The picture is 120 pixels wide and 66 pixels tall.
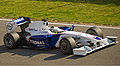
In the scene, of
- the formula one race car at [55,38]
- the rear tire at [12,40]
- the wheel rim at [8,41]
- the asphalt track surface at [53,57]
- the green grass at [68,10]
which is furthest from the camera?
the green grass at [68,10]

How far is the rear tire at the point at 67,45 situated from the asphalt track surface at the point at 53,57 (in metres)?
0.19

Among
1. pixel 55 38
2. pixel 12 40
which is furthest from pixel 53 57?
pixel 12 40

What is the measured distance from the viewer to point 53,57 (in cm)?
1020

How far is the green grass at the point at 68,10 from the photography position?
18633 mm

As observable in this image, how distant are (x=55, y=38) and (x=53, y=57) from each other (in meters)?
0.98

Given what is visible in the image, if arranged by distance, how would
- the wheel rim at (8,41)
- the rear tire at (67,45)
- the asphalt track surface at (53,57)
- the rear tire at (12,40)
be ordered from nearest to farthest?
the asphalt track surface at (53,57) → the rear tire at (67,45) → the rear tire at (12,40) → the wheel rim at (8,41)

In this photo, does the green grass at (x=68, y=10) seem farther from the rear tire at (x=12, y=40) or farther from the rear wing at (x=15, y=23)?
the rear tire at (x=12, y=40)

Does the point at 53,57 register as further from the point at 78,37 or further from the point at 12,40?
the point at 12,40

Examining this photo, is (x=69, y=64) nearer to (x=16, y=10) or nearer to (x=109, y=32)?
(x=109, y=32)

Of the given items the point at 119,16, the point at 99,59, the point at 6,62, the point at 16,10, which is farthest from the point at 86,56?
the point at 16,10

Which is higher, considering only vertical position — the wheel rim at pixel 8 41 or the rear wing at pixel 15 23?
the rear wing at pixel 15 23

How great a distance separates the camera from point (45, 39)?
1098cm

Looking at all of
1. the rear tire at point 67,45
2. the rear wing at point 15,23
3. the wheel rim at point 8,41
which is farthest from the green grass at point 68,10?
the wheel rim at point 8,41

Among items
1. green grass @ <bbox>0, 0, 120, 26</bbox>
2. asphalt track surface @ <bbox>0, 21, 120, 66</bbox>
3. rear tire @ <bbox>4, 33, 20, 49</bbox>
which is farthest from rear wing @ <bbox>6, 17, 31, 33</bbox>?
green grass @ <bbox>0, 0, 120, 26</bbox>
